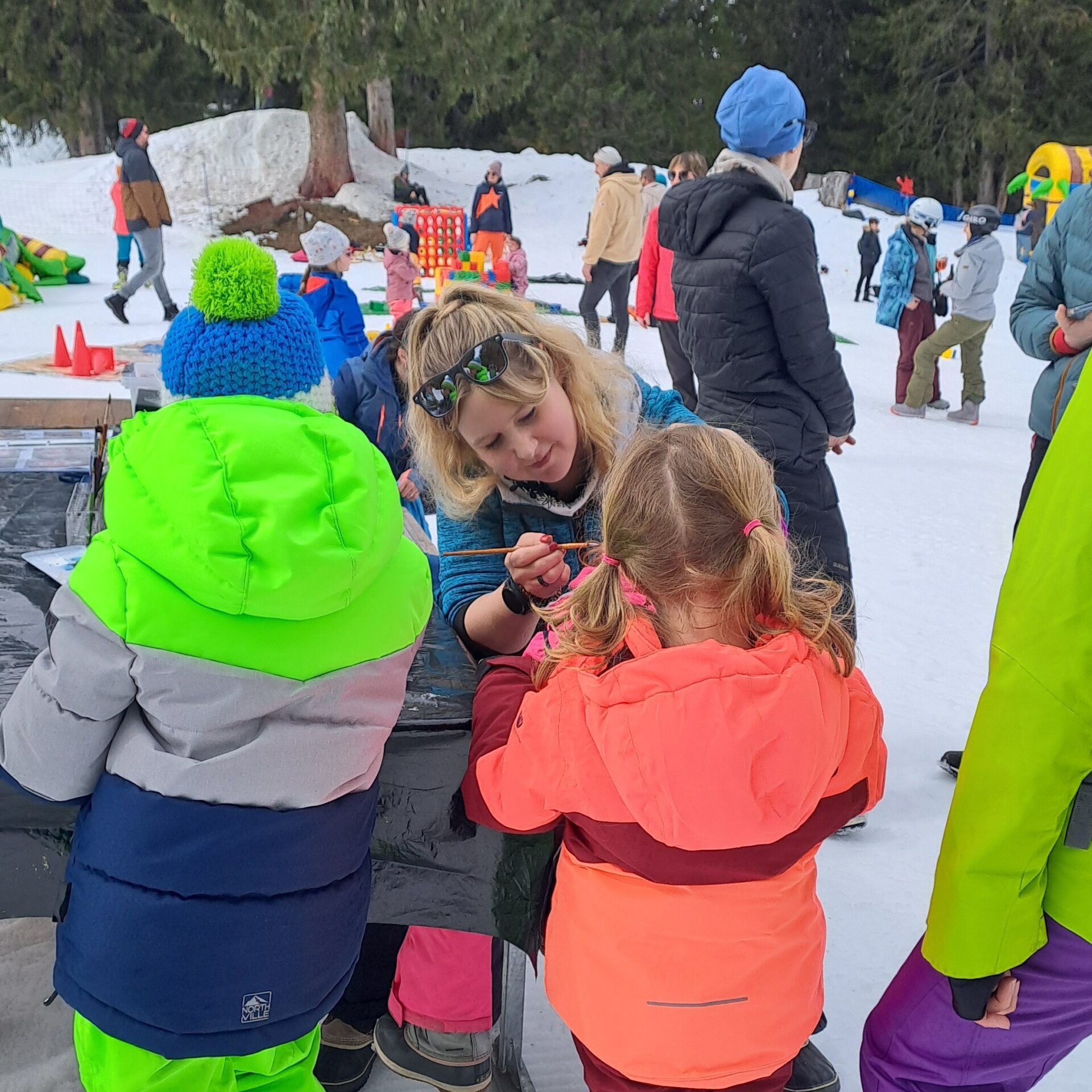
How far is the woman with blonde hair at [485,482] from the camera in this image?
1771 mm

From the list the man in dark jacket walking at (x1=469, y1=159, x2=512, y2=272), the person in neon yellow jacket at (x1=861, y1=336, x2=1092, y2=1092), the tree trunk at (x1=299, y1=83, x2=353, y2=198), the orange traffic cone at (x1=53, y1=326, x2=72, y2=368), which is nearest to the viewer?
the person in neon yellow jacket at (x1=861, y1=336, x2=1092, y2=1092)

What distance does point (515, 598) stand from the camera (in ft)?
5.59

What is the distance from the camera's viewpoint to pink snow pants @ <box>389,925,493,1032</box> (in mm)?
1804

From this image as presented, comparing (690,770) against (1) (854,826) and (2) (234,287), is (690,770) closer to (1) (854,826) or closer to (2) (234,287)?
(2) (234,287)

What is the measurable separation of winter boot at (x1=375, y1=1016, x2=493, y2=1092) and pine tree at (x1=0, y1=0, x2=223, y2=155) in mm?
24662

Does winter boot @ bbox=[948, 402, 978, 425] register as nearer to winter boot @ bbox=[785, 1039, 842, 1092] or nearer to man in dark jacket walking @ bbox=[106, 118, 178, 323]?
winter boot @ bbox=[785, 1039, 842, 1092]

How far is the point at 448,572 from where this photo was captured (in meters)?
1.95

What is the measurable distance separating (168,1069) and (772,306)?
2.29 meters

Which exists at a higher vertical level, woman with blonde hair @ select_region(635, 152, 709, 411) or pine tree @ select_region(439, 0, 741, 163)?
pine tree @ select_region(439, 0, 741, 163)

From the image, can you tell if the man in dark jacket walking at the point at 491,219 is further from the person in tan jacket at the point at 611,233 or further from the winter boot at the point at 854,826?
the winter boot at the point at 854,826

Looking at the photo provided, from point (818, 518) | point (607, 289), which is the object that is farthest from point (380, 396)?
point (607, 289)

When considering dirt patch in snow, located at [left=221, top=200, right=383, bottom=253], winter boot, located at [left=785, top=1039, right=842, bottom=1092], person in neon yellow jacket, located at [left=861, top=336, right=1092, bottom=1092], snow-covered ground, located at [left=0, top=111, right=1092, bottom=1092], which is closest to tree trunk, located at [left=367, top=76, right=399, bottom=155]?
dirt patch in snow, located at [left=221, top=200, right=383, bottom=253]

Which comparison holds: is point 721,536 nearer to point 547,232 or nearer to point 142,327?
point 142,327

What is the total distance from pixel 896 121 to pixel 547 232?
1564cm
